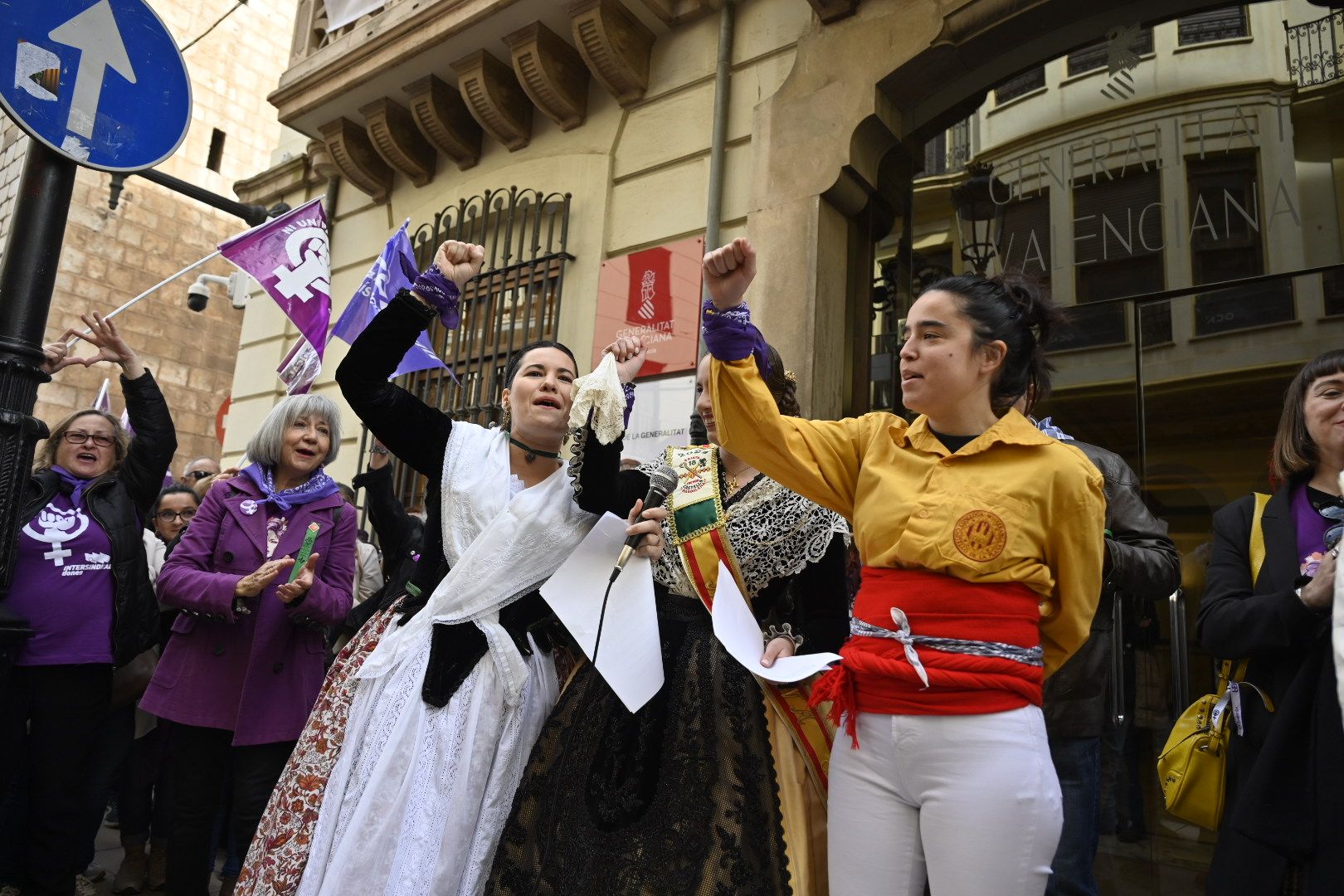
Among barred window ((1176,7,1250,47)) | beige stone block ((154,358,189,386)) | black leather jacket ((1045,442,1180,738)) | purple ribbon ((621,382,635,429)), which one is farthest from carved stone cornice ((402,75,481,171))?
beige stone block ((154,358,189,386))

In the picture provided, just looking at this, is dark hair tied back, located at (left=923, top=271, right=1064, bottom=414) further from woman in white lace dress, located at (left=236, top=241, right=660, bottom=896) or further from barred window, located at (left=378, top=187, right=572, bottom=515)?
barred window, located at (left=378, top=187, right=572, bottom=515)

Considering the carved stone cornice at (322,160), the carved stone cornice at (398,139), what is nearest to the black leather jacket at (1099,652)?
the carved stone cornice at (398,139)

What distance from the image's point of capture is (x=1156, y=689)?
4.03m

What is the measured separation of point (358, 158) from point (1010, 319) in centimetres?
737

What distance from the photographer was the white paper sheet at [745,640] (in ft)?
7.43

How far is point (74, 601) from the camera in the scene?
142 inches

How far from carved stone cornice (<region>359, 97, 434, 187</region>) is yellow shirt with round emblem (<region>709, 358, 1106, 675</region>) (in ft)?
21.9

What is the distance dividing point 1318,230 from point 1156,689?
2094mm

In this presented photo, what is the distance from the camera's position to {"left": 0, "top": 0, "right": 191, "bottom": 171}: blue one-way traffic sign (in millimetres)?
3062

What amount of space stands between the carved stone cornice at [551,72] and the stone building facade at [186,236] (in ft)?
35.2

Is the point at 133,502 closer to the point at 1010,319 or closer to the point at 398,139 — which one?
the point at 1010,319

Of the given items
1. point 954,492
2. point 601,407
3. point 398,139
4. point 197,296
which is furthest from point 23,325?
point 197,296

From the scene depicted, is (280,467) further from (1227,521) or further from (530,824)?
(1227,521)

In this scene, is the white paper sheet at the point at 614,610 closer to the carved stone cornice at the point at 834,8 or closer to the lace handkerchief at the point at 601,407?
the lace handkerchief at the point at 601,407
